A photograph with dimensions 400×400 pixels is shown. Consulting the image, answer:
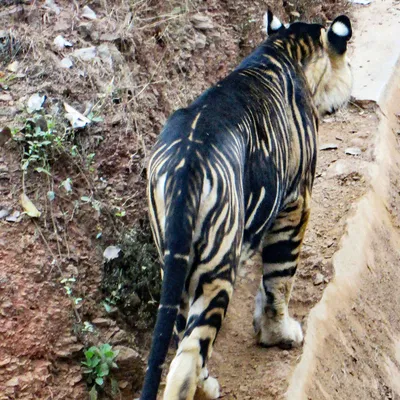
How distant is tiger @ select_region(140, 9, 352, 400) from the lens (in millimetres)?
3234

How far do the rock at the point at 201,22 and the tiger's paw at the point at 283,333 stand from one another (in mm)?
3217

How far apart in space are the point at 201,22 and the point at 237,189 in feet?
12.0

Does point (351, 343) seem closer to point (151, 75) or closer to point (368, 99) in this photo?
point (151, 75)

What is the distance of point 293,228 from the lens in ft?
15.0

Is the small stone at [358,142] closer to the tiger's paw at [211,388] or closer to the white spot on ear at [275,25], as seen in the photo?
the white spot on ear at [275,25]

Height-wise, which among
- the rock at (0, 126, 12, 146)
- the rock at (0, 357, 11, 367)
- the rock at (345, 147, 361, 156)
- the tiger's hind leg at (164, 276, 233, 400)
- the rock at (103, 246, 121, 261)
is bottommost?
the rock at (345, 147, 361, 156)

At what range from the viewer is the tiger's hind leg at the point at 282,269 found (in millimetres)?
4566

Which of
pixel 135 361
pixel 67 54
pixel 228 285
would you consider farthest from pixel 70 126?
pixel 228 285

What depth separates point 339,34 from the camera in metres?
4.89

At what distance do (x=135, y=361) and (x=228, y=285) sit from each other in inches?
47.8

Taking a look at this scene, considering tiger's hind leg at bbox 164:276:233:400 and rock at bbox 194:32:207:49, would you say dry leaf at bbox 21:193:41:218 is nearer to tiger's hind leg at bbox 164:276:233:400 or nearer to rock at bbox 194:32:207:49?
tiger's hind leg at bbox 164:276:233:400

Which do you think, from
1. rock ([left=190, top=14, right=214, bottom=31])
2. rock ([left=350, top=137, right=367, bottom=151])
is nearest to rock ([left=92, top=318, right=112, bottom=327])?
rock ([left=190, top=14, right=214, bottom=31])

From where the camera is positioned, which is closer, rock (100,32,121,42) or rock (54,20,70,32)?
rock (54,20,70,32)

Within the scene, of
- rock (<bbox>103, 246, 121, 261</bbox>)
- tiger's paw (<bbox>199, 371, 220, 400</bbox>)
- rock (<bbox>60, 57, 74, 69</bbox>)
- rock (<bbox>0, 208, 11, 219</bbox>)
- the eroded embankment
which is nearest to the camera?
tiger's paw (<bbox>199, 371, 220, 400</bbox>)
